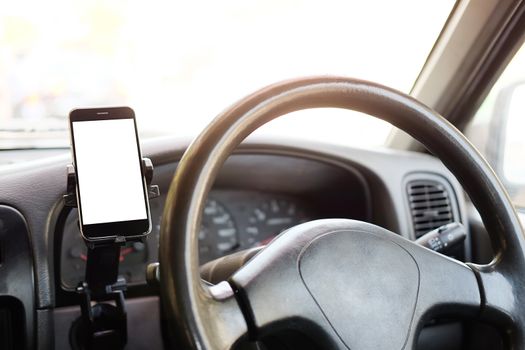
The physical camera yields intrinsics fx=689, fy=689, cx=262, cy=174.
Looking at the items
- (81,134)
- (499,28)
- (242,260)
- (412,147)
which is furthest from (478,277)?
(412,147)

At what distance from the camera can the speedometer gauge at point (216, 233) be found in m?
1.80

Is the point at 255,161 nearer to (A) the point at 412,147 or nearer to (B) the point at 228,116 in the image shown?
(A) the point at 412,147

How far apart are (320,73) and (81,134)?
1.34 feet

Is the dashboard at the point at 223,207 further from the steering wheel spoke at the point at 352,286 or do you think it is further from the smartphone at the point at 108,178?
the steering wheel spoke at the point at 352,286

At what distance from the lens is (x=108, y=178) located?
1053 millimetres

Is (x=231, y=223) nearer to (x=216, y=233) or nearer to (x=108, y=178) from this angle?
(x=216, y=233)

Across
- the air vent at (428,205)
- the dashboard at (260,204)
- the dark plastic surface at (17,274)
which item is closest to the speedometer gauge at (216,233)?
the dashboard at (260,204)

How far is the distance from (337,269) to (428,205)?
101cm

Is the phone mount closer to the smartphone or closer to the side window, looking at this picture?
the smartphone

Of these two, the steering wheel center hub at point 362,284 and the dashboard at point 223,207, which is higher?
the steering wheel center hub at point 362,284

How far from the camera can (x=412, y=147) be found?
1945 millimetres

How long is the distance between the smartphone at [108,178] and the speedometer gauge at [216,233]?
2.39 ft

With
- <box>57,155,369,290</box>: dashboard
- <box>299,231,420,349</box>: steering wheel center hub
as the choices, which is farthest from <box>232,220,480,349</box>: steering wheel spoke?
<box>57,155,369,290</box>: dashboard

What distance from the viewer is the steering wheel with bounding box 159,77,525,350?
0.74 m
